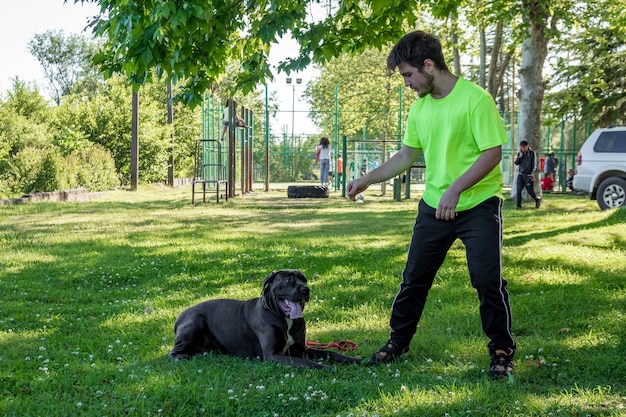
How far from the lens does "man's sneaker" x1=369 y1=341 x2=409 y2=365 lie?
16.5 ft

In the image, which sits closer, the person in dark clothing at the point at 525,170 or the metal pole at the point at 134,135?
the person in dark clothing at the point at 525,170

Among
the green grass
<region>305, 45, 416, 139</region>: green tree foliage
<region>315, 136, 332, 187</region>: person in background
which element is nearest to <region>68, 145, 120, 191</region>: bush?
<region>315, 136, 332, 187</region>: person in background

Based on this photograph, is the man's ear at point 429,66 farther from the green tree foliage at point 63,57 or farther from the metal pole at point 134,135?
the green tree foliage at point 63,57

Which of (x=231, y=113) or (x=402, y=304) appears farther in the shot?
Answer: (x=231, y=113)

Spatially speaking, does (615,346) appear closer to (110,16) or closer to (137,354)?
(137,354)

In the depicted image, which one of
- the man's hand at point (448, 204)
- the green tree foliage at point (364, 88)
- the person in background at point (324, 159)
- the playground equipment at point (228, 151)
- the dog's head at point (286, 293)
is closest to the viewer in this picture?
the man's hand at point (448, 204)

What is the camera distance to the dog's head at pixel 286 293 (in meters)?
5.00

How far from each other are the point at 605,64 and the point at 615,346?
2828cm

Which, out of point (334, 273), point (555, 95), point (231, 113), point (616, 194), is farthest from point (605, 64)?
point (334, 273)

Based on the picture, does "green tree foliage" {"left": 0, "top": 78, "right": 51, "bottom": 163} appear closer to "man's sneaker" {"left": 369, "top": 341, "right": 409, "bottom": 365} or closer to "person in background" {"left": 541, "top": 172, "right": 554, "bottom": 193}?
"man's sneaker" {"left": 369, "top": 341, "right": 409, "bottom": 365}

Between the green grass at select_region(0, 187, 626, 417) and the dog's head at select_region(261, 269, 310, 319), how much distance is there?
1.31 feet

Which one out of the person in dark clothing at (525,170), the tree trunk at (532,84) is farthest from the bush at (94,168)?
the tree trunk at (532,84)

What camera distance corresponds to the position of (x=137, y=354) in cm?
540

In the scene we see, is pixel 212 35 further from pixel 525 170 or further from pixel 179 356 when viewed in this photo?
pixel 525 170
